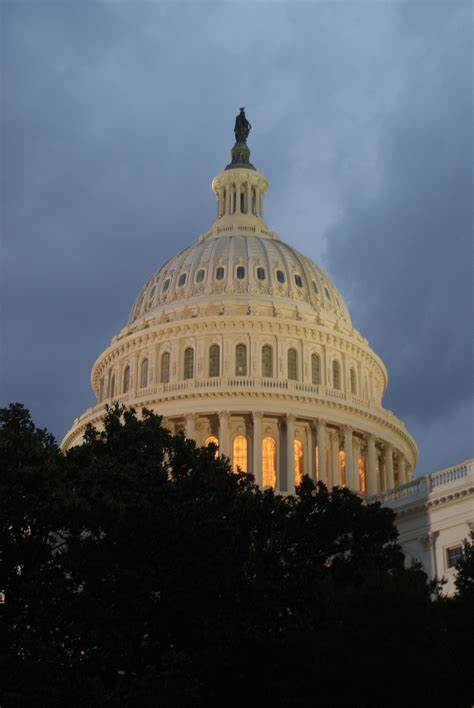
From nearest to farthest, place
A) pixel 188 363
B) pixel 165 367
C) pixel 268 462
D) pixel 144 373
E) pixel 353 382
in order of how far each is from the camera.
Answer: pixel 268 462
pixel 188 363
pixel 165 367
pixel 144 373
pixel 353 382

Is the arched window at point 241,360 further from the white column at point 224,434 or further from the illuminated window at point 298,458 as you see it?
the illuminated window at point 298,458

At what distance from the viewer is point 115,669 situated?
37156 millimetres

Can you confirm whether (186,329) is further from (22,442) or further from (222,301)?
(22,442)

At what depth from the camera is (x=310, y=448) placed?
89625 millimetres

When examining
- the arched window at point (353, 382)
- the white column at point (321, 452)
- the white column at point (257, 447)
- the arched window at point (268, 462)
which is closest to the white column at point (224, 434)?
the white column at point (257, 447)

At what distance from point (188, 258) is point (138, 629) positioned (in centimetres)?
6795

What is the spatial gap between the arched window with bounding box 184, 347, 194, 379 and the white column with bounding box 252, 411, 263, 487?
7860 millimetres

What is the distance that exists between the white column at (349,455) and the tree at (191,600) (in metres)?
45.6

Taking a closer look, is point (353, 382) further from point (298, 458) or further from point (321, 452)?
point (321, 452)

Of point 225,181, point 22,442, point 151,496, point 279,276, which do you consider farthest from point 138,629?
point 225,181

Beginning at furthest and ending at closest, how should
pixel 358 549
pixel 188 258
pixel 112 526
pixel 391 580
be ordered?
pixel 188 258 < pixel 358 549 < pixel 112 526 < pixel 391 580

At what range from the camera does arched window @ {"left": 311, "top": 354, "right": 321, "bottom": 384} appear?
9438 centimetres

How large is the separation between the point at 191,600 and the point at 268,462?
164ft

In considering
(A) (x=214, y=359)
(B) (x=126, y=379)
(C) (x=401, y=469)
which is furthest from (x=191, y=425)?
(C) (x=401, y=469)
